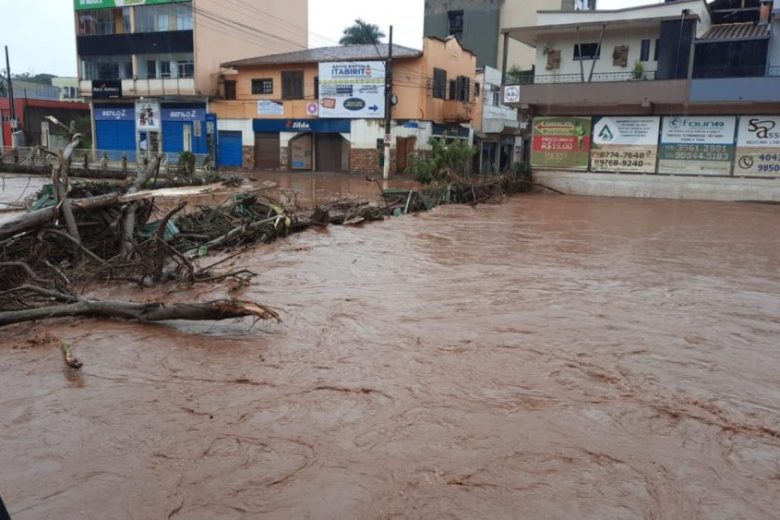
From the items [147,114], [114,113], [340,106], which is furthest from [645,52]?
[114,113]

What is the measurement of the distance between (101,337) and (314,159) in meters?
32.2

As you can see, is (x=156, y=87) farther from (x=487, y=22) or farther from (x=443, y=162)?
(x=487, y=22)

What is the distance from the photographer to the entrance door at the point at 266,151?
129 feet

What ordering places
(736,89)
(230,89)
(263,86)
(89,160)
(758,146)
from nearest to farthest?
(736,89) < (758,146) < (89,160) < (263,86) < (230,89)

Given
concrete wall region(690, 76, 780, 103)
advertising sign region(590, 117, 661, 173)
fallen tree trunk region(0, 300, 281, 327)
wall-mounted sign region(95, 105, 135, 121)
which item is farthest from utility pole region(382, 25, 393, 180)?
fallen tree trunk region(0, 300, 281, 327)

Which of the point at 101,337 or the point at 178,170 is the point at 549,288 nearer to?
the point at 101,337

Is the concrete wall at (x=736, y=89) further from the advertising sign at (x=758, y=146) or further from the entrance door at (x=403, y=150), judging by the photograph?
the entrance door at (x=403, y=150)

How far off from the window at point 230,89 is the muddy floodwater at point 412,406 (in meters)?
32.2

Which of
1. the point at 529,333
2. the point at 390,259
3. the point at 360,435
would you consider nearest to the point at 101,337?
the point at 360,435

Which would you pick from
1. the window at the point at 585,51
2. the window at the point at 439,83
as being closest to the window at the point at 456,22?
the window at the point at 439,83

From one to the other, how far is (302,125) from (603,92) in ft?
57.1

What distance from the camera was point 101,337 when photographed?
7.18m

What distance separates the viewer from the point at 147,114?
41781mm

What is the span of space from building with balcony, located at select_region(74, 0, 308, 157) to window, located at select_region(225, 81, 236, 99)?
739mm
